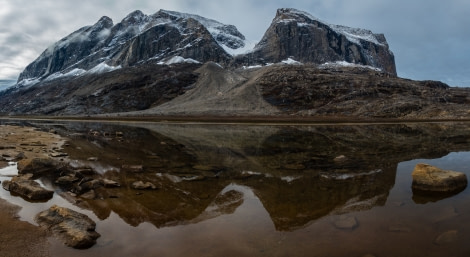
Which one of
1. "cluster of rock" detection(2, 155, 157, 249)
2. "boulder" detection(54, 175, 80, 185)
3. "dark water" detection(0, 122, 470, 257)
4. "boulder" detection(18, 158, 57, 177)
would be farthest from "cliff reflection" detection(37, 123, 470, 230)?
"boulder" detection(18, 158, 57, 177)

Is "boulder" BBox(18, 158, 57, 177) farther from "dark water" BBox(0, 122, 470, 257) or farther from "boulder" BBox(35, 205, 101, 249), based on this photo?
"boulder" BBox(35, 205, 101, 249)

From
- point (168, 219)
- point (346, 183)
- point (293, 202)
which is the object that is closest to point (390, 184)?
point (346, 183)

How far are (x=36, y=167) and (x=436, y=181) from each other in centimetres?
2638

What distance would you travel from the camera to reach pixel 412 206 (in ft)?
53.4

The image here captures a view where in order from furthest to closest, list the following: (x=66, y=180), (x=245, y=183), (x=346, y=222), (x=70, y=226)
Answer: (x=245, y=183) < (x=66, y=180) < (x=346, y=222) < (x=70, y=226)

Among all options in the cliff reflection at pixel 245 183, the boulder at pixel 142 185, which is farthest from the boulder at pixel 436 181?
the boulder at pixel 142 185

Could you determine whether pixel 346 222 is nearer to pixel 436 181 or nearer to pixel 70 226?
pixel 436 181

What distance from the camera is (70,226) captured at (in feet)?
41.3

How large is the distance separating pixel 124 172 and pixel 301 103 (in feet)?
540

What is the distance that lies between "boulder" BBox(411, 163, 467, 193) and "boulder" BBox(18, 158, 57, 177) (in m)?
24.8

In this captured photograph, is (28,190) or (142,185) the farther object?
(142,185)

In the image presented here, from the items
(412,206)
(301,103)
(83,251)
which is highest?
(301,103)

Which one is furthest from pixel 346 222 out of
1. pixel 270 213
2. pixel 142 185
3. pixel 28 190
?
pixel 28 190

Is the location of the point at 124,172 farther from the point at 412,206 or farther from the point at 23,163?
the point at 412,206
